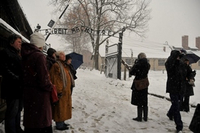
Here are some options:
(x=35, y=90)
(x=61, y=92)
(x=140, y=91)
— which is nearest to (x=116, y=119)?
(x=140, y=91)

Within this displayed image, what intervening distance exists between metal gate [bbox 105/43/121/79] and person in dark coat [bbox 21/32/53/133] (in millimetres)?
12189

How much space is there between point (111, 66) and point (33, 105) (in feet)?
46.4

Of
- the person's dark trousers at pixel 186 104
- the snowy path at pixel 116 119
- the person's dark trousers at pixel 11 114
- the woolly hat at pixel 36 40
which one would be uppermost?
the woolly hat at pixel 36 40

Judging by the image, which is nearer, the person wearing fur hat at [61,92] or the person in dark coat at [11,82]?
the person in dark coat at [11,82]

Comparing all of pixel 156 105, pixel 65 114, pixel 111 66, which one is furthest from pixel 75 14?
pixel 65 114

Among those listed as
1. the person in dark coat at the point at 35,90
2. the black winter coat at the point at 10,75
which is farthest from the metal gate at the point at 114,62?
the person in dark coat at the point at 35,90

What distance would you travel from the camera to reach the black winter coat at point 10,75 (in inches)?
121

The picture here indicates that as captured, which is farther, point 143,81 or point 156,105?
point 156,105

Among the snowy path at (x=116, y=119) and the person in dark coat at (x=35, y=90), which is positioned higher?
the person in dark coat at (x=35, y=90)

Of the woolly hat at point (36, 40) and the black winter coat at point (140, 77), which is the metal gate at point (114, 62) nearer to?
the black winter coat at point (140, 77)

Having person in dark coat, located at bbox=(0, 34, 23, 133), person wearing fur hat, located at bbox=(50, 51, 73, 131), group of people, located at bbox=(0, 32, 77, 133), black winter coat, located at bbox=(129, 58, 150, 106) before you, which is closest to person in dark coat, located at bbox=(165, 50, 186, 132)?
black winter coat, located at bbox=(129, 58, 150, 106)

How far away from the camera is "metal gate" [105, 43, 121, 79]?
49.0 feet

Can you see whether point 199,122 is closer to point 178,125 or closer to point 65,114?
point 178,125

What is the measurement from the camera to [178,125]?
14.1 ft
